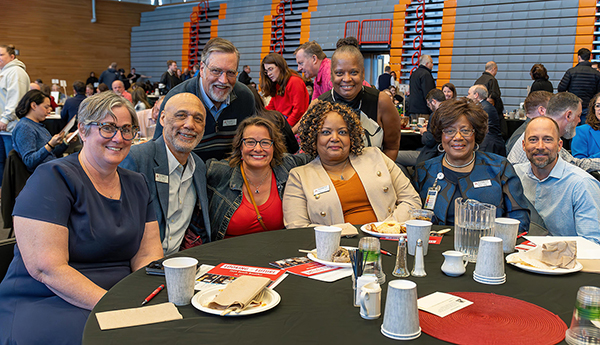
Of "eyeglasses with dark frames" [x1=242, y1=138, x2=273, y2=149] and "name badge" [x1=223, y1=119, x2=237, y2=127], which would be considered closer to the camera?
"eyeglasses with dark frames" [x1=242, y1=138, x2=273, y2=149]

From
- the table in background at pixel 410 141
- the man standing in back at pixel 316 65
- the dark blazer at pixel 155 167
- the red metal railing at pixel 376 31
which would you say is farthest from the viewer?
the red metal railing at pixel 376 31

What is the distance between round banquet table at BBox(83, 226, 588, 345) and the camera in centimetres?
113

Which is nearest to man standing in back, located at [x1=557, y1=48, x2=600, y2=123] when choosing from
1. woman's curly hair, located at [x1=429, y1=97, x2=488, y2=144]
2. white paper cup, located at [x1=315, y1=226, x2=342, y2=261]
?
woman's curly hair, located at [x1=429, y1=97, x2=488, y2=144]

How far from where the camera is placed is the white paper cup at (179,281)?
1.30 meters

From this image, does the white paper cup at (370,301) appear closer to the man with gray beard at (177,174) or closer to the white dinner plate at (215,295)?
the white dinner plate at (215,295)

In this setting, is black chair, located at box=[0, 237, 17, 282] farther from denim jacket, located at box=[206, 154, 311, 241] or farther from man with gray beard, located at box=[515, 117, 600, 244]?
man with gray beard, located at box=[515, 117, 600, 244]

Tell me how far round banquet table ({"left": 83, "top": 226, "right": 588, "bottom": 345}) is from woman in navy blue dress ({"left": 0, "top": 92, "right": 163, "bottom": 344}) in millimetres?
289

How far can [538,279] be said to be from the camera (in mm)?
1539

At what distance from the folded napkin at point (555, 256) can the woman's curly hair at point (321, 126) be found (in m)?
1.23

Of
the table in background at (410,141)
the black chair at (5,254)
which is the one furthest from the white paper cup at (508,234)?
the table in background at (410,141)

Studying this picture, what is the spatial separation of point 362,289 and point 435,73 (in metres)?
11.5

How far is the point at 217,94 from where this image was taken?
294 centimetres

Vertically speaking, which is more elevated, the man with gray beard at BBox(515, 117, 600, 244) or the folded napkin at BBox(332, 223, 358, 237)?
the man with gray beard at BBox(515, 117, 600, 244)

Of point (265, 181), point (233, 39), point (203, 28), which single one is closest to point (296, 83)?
point (265, 181)
